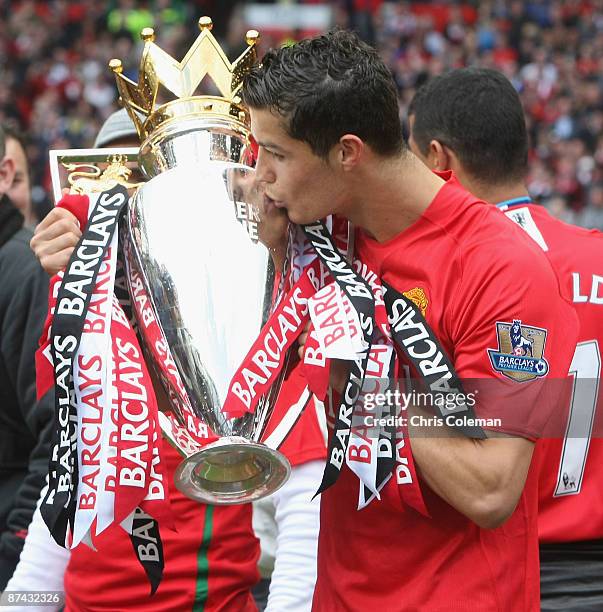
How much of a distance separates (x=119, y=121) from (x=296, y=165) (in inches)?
49.5

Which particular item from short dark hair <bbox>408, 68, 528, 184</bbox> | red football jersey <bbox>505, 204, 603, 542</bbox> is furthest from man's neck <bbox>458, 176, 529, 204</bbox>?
red football jersey <bbox>505, 204, 603, 542</bbox>

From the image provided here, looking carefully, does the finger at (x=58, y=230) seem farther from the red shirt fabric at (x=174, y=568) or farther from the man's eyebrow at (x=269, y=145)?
the red shirt fabric at (x=174, y=568)

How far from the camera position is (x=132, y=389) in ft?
6.57

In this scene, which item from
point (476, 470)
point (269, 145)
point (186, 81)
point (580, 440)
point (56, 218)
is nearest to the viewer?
point (476, 470)

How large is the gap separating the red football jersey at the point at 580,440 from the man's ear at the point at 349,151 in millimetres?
922

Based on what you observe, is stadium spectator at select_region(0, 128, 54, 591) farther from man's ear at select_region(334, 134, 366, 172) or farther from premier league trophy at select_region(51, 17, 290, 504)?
man's ear at select_region(334, 134, 366, 172)

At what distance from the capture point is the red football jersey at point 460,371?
1.98m

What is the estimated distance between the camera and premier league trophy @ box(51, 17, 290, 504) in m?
1.97

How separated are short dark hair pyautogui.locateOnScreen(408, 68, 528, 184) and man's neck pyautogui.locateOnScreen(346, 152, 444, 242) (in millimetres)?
980

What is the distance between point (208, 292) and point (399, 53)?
1836cm

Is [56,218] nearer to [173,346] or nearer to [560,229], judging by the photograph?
[173,346]

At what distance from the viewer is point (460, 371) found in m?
2.00

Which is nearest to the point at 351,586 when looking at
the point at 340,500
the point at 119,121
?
the point at 340,500

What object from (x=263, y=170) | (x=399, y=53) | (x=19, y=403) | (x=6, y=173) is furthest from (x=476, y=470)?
(x=399, y=53)
